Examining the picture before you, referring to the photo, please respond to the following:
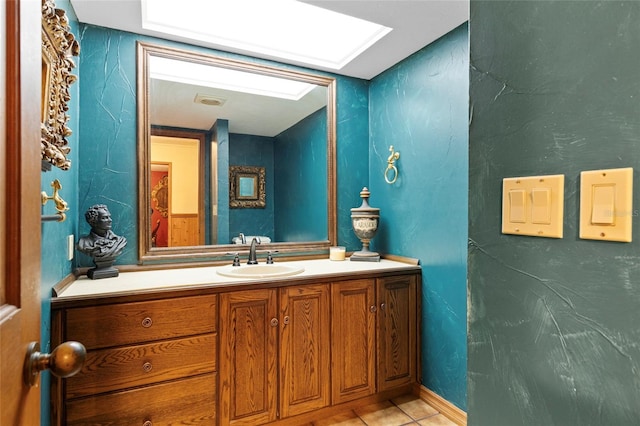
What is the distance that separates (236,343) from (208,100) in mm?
1554

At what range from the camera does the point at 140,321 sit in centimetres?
161

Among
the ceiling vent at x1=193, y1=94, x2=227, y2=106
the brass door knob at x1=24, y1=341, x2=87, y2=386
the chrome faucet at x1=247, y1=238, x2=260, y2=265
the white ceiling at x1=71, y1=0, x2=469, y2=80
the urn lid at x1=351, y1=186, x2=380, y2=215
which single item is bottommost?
the chrome faucet at x1=247, y1=238, x2=260, y2=265

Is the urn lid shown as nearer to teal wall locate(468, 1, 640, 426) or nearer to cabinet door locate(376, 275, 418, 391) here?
cabinet door locate(376, 275, 418, 391)

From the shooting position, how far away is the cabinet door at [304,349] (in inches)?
76.4

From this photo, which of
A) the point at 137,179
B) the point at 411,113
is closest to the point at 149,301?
the point at 137,179

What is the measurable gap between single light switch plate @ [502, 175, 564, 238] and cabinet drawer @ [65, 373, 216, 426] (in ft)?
5.27

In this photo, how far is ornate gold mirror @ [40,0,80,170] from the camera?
120cm

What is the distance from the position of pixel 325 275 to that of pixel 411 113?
1.28m

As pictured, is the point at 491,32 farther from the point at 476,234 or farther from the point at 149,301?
the point at 149,301

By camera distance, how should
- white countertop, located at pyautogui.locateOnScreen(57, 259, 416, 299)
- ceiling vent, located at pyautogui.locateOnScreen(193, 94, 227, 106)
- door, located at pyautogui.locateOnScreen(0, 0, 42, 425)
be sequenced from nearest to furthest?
1. door, located at pyautogui.locateOnScreen(0, 0, 42, 425)
2. white countertop, located at pyautogui.locateOnScreen(57, 259, 416, 299)
3. ceiling vent, located at pyautogui.locateOnScreen(193, 94, 227, 106)

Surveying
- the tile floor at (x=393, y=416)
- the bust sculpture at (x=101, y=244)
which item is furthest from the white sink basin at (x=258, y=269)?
the tile floor at (x=393, y=416)

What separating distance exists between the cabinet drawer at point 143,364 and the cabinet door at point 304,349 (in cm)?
40

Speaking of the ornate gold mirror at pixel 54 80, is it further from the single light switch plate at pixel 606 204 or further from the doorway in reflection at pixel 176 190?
the single light switch plate at pixel 606 204

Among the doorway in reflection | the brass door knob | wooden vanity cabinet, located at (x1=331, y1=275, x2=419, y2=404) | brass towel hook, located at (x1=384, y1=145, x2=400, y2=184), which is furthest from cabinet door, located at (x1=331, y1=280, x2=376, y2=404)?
the brass door knob
